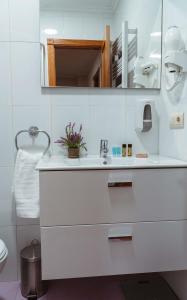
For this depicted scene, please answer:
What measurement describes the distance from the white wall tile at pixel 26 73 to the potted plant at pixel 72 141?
28 centimetres

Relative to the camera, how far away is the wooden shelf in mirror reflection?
4.77 feet

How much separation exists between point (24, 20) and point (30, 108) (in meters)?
0.53

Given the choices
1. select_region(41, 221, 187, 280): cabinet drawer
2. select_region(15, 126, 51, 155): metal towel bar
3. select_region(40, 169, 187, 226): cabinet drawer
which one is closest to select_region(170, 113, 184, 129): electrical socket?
select_region(40, 169, 187, 226): cabinet drawer

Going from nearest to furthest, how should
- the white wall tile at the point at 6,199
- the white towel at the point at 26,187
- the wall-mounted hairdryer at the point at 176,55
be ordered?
the wall-mounted hairdryer at the point at 176,55 < the white towel at the point at 26,187 < the white wall tile at the point at 6,199

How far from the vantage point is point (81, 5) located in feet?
4.82

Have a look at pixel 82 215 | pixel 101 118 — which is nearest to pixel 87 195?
pixel 82 215

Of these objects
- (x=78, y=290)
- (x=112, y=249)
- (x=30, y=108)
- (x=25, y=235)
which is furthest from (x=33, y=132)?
(x=78, y=290)

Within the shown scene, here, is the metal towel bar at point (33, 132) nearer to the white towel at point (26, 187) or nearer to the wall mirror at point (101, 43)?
the white towel at point (26, 187)

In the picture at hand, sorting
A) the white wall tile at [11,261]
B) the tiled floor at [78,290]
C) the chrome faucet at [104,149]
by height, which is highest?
the chrome faucet at [104,149]

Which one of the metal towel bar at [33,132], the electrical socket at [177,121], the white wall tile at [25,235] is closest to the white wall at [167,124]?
the electrical socket at [177,121]

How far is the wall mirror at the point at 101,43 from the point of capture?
145 cm

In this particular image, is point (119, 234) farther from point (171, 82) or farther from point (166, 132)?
point (171, 82)

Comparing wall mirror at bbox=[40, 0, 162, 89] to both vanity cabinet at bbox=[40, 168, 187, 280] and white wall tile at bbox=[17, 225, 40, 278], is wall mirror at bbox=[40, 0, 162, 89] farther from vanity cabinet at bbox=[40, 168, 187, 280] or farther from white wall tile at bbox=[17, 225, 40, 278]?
white wall tile at bbox=[17, 225, 40, 278]

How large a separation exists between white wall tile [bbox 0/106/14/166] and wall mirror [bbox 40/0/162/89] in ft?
0.98
